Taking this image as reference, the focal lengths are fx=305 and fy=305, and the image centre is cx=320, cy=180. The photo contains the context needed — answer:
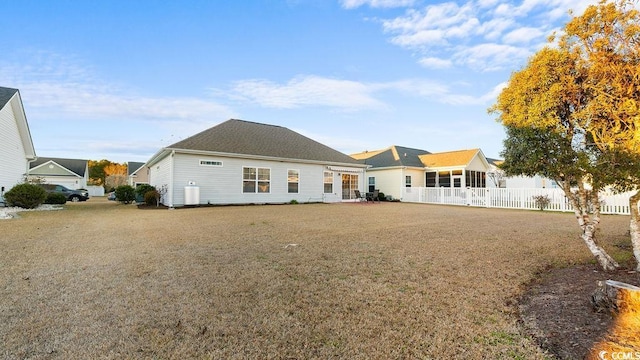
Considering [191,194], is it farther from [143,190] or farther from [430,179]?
[430,179]

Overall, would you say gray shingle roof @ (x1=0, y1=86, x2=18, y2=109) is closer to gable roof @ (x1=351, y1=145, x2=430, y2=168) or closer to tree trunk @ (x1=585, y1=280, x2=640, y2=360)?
gable roof @ (x1=351, y1=145, x2=430, y2=168)

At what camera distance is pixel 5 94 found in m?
15.1

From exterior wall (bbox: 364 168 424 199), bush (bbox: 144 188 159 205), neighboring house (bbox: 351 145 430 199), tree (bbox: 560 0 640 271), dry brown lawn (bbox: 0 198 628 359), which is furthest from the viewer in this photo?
neighboring house (bbox: 351 145 430 199)

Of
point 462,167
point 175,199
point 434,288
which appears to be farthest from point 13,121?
point 462,167

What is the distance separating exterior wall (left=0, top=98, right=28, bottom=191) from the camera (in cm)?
1512

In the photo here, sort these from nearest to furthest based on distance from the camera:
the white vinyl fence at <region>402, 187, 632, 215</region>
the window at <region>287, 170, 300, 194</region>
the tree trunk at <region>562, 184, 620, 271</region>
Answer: the tree trunk at <region>562, 184, 620, 271</region> < the white vinyl fence at <region>402, 187, 632, 215</region> < the window at <region>287, 170, 300, 194</region>

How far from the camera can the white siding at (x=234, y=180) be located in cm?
1576

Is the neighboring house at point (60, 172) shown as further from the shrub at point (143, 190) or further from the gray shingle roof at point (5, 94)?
the shrub at point (143, 190)

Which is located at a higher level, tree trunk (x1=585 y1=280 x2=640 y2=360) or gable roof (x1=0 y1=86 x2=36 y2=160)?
gable roof (x1=0 y1=86 x2=36 y2=160)

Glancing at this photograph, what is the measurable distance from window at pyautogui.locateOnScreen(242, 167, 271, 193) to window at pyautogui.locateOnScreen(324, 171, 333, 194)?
4.21m

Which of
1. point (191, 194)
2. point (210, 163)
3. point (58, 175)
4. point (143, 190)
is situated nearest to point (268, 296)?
point (191, 194)

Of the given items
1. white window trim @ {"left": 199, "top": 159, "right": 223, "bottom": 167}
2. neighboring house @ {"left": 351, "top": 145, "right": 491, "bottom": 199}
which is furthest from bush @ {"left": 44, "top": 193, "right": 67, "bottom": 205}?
neighboring house @ {"left": 351, "top": 145, "right": 491, "bottom": 199}

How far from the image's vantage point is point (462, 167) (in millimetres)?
22766

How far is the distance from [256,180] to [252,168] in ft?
2.45
